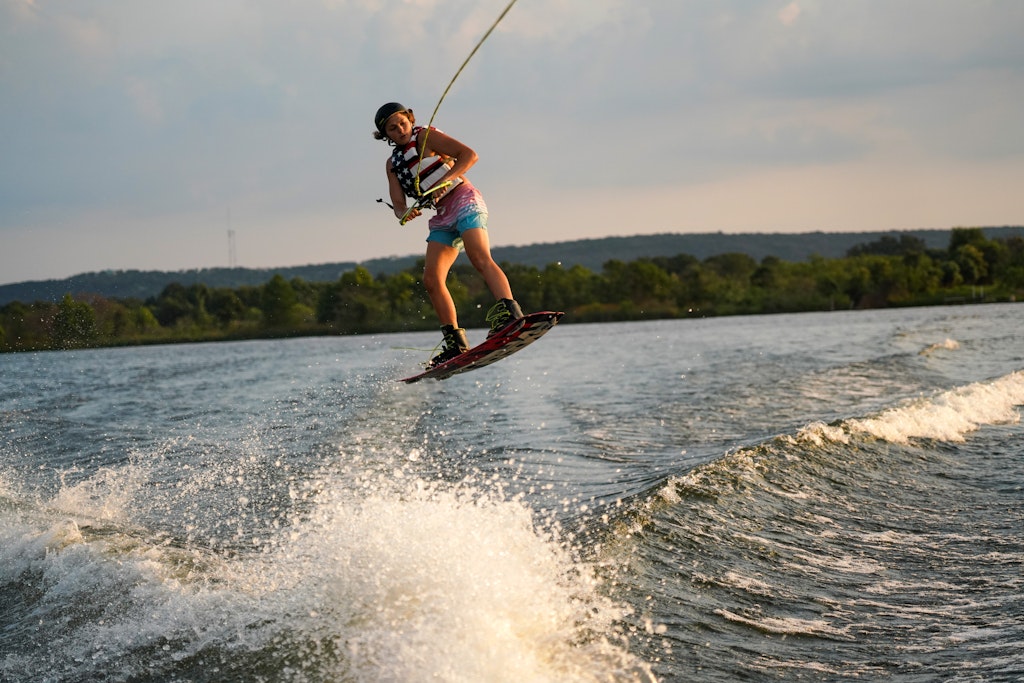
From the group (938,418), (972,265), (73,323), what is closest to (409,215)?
(938,418)

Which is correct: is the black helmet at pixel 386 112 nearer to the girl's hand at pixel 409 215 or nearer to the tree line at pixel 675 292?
the girl's hand at pixel 409 215

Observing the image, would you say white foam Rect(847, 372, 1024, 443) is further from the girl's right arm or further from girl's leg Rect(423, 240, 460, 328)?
the girl's right arm

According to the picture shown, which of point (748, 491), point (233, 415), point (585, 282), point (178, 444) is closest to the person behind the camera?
point (748, 491)

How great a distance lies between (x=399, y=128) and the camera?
7684mm

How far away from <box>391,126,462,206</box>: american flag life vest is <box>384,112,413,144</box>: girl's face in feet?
0.15

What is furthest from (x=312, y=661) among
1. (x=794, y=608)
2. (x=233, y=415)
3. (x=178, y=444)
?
(x=233, y=415)

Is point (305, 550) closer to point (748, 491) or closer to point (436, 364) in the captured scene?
point (436, 364)

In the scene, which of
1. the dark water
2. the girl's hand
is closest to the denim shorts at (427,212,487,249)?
the girl's hand

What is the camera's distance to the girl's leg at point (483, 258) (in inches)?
305

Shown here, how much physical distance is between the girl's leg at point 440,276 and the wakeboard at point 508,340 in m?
0.50

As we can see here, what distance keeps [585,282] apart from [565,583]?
83.3 m

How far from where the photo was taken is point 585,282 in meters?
88.9

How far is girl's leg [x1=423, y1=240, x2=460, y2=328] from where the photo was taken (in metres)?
8.03

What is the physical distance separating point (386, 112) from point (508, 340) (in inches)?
82.9
